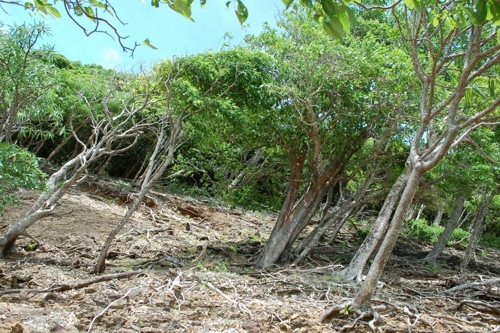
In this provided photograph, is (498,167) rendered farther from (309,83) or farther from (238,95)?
(238,95)

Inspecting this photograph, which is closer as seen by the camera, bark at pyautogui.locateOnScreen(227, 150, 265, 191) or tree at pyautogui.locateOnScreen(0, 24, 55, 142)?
tree at pyautogui.locateOnScreen(0, 24, 55, 142)

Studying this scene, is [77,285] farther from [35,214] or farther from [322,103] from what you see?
[322,103]

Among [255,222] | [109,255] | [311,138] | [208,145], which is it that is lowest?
[109,255]

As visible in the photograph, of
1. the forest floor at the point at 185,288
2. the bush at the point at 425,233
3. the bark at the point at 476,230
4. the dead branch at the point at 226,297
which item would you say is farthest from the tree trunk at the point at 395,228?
the bush at the point at 425,233

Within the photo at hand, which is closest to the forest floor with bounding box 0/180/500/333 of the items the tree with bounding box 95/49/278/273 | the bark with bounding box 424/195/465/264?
the bark with bounding box 424/195/465/264

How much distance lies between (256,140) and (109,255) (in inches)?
156

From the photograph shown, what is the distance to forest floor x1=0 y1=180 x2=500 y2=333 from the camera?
17.0 ft

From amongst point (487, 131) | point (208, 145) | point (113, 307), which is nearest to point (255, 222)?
point (208, 145)

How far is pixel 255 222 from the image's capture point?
16672 millimetres

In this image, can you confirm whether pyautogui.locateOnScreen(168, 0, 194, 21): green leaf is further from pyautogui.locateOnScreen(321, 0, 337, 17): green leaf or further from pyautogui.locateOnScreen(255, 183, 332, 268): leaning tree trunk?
pyautogui.locateOnScreen(255, 183, 332, 268): leaning tree trunk

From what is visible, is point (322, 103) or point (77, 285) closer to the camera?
point (77, 285)

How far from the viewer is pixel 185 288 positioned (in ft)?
20.7

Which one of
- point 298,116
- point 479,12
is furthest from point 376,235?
point 479,12

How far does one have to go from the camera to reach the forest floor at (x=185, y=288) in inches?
204
